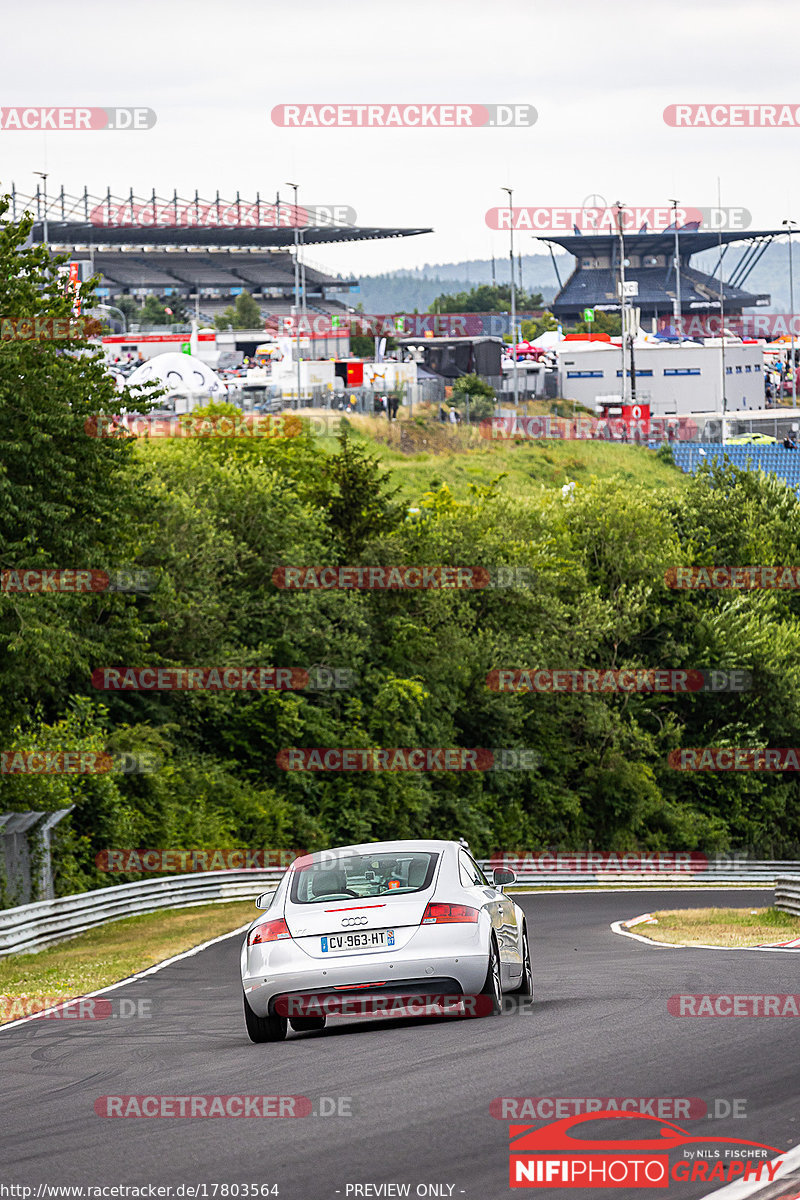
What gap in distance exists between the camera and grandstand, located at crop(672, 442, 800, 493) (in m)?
82.4

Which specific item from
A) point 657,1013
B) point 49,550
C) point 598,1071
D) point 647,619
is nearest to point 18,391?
point 49,550

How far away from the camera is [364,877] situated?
10.8 m

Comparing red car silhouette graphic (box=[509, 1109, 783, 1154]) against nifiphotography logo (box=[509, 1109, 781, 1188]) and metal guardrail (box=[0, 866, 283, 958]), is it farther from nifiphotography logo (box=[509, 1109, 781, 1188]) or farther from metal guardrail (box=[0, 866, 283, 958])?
metal guardrail (box=[0, 866, 283, 958])

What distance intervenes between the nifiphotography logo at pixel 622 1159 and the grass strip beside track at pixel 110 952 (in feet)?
24.4

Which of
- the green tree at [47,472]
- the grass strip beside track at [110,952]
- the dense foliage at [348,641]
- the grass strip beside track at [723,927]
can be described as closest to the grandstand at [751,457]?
the dense foliage at [348,641]

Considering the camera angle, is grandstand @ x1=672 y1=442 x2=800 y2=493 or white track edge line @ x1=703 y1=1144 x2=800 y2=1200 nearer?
white track edge line @ x1=703 y1=1144 x2=800 y2=1200

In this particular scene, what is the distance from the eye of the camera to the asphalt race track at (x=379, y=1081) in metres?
6.71

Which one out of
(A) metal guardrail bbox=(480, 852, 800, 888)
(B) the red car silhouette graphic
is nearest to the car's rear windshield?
(B) the red car silhouette graphic

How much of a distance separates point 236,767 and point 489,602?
1134 centimetres

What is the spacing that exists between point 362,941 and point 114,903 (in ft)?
56.1

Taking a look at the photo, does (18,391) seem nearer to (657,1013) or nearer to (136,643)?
(136,643)

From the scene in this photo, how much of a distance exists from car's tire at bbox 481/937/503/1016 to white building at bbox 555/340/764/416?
96587 mm

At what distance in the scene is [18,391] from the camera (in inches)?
1073

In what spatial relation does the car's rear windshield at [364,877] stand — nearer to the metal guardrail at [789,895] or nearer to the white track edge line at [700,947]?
the white track edge line at [700,947]
